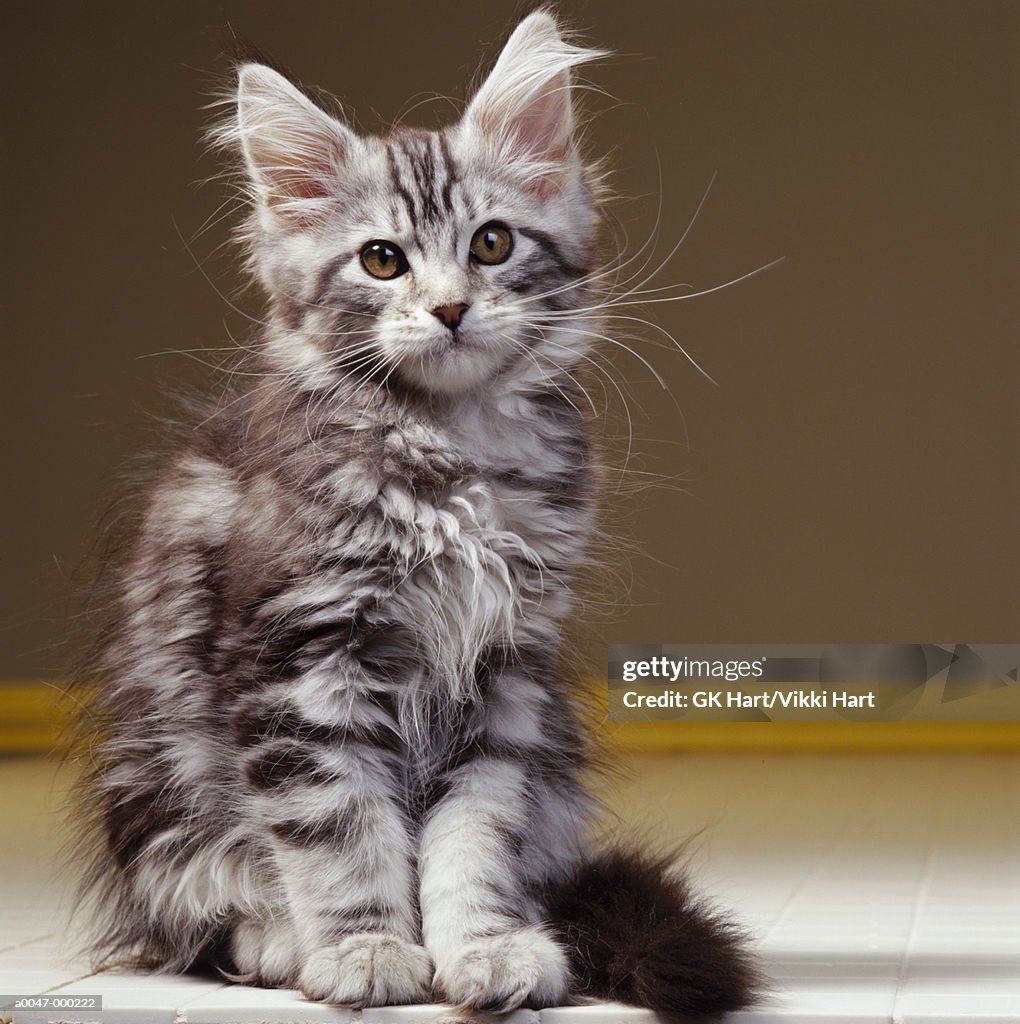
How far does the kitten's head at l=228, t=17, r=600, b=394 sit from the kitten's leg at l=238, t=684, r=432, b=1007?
44 centimetres

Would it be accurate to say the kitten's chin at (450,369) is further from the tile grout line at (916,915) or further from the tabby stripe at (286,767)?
the tile grout line at (916,915)

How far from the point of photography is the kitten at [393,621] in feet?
5.57

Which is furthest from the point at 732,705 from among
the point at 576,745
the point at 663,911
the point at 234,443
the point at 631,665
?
the point at 234,443

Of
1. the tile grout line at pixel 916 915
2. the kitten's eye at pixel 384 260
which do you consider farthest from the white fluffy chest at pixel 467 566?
the tile grout line at pixel 916 915

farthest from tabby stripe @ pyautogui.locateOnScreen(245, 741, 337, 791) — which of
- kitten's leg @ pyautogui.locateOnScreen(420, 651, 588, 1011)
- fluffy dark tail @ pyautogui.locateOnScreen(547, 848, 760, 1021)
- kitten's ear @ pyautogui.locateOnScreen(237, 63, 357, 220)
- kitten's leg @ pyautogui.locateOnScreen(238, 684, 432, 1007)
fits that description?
kitten's ear @ pyautogui.locateOnScreen(237, 63, 357, 220)

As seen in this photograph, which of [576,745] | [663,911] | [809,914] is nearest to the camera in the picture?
[663,911]

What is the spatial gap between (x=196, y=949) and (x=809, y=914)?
98 cm

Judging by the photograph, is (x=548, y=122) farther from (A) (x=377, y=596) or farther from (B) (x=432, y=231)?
(A) (x=377, y=596)

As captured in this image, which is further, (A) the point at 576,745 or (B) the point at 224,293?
(B) the point at 224,293

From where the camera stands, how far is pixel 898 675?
2559 mm

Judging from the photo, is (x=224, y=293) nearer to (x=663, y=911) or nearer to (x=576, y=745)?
(x=576, y=745)

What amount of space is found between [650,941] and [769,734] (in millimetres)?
2117

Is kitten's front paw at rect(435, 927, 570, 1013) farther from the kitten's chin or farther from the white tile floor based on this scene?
the kitten's chin

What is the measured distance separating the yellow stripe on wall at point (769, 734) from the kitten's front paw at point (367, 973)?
1.40 metres
